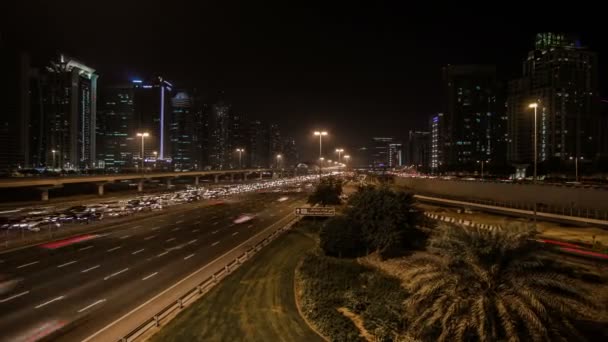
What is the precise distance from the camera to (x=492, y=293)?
10094 mm

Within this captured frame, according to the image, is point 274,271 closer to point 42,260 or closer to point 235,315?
point 235,315

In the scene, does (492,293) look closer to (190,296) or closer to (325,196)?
(190,296)

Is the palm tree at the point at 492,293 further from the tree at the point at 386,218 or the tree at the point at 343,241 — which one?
the tree at the point at 343,241

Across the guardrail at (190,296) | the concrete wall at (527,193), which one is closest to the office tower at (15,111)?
the concrete wall at (527,193)

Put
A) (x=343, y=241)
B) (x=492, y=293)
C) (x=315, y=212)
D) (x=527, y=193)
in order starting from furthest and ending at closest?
(x=527, y=193) < (x=315, y=212) < (x=343, y=241) < (x=492, y=293)

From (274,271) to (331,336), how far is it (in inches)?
367

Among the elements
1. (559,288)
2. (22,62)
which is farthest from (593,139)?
(22,62)

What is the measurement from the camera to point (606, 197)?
1379 inches

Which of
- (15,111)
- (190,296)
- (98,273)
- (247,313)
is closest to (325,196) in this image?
(98,273)

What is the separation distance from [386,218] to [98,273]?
58.0 ft

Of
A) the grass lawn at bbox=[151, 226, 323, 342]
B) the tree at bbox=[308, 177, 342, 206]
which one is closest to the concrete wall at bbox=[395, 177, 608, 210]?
the tree at bbox=[308, 177, 342, 206]

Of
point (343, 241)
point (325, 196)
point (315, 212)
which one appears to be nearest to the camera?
point (343, 241)

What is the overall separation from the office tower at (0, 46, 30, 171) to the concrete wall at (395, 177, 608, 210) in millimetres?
195316

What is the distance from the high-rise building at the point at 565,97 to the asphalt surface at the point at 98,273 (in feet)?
480
